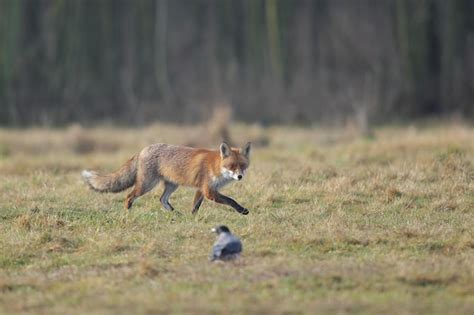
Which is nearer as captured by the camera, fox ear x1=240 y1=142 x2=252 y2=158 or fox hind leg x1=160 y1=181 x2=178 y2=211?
fox ear x1=240 y1=142 x2=252 y2=158

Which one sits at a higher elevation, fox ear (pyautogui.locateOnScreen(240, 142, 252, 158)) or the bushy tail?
fox ear (pyautogui.locateOnScreen(240, 142, 252, 158))

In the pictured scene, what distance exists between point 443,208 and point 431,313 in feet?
12.7

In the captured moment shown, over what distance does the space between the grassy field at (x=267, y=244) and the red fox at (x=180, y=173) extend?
22cm

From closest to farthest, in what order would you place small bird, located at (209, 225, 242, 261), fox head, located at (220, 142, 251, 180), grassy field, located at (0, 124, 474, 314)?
grassy field, located at (0, 124, 474, 314)
small bird, located at (209, 225, 242, 261)
fox head, located at (220, 142, 251, 180)

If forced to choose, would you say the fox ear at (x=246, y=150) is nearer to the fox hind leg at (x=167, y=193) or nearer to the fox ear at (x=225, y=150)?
the fox ear at (x=225, y=150)

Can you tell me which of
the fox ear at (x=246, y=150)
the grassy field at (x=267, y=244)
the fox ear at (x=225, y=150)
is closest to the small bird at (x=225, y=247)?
the grassy field at (x=267, y=244)

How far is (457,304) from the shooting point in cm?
720

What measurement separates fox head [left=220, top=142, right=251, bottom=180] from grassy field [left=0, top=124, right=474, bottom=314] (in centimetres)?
49

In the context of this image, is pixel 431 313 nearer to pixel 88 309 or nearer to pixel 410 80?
pixel 88 309

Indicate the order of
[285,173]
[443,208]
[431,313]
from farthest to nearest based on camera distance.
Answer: [285,173], [443,208], [431,313]

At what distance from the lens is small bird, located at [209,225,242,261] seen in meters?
8.30

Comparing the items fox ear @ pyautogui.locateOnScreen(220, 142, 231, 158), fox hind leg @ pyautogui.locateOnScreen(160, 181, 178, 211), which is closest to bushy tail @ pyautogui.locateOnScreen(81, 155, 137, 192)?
fox hind leg @ pyautogui.locateOnScreen(160, 181, 178, 211)

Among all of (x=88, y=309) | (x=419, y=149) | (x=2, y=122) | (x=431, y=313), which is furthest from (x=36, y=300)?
(x=2, y=122)

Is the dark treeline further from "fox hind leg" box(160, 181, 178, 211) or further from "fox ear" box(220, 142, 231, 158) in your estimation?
"fox ear" box(220, 142, 231, 158)
